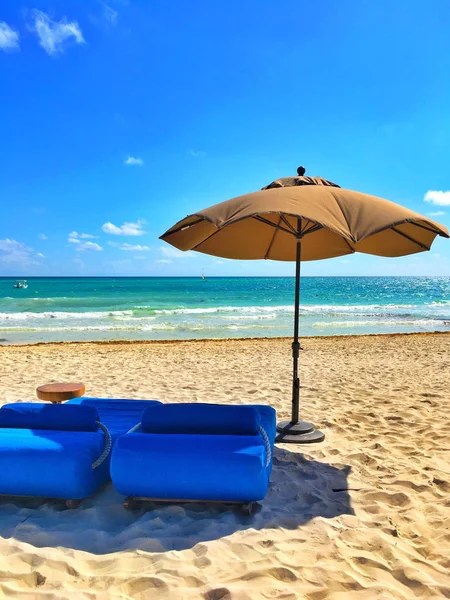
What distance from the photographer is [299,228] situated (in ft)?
14.8

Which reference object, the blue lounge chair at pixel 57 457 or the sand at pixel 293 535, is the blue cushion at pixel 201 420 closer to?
the blue lounge chair at pixel 57 457

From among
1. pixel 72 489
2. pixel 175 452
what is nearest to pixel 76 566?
pixel 72 489

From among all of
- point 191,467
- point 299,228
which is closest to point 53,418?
point 191,467

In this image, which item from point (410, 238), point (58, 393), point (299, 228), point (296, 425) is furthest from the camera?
point (58, 393)

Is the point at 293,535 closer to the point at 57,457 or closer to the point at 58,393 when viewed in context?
the point at 57,457

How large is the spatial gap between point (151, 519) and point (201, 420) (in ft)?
2.34

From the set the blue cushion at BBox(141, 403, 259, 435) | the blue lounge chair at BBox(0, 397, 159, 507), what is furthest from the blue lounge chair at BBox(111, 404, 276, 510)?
the blue lounge chair at BBox(0, 397, 159, 507)

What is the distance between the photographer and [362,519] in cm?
306

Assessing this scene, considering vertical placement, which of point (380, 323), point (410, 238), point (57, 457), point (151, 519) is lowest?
point (151, 519)

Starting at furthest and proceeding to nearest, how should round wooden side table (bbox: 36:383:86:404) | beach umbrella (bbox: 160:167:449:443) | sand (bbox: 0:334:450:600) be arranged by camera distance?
round wooden side table (bbox: 36:383:86:404)
beach umbrella (bbox: 160:167:449:443)
sand (bbox: 0:334:450:600)

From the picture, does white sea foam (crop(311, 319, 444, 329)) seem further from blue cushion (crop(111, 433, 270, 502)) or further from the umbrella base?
blue cushion (crop(111, 433, 270, 502))

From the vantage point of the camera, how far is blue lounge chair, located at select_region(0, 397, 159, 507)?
307 cm

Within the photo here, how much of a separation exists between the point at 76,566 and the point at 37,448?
2.79 feet

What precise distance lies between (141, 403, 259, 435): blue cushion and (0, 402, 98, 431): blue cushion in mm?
499
